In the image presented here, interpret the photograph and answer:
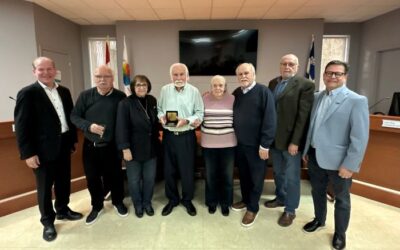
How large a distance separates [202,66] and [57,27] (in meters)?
3.02

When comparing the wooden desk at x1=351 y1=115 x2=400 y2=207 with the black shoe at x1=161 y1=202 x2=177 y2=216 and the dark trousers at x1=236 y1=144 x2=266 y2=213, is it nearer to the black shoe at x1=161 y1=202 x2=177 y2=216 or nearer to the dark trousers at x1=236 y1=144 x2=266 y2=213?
the dark trousers at x1=236 y1=144 x2=266 y2=213

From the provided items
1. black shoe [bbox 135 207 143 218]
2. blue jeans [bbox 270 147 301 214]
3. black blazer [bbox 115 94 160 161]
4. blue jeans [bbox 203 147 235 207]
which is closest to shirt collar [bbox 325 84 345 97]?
blue jeans [bbox 270 147 301 214]

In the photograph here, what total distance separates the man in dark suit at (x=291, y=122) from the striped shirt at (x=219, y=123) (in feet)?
1.38

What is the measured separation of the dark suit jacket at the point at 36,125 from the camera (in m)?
1.91

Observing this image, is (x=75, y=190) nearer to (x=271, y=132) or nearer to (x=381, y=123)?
(x=271, y=132)

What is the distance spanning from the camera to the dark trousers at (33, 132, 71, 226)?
2.05 m

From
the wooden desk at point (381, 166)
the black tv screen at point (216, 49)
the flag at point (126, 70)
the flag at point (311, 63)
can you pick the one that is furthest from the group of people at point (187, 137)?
the flag at point (311, 63)

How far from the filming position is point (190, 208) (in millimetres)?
2453

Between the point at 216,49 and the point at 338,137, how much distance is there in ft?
13.1

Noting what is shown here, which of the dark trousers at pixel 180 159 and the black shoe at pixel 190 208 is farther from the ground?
the dark trousers at pixel 180 159

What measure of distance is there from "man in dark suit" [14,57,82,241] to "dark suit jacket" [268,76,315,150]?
194 centimetres

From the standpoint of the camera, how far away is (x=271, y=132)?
2.06m

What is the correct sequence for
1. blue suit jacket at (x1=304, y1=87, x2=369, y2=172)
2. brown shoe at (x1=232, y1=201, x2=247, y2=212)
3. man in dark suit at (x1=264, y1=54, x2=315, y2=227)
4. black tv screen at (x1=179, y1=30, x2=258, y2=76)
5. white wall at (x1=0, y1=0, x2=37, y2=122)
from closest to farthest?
1. blue suit jacket at (x1=304, y1=87, x2=369, y2=172)
2. man in dark suit at (x1=264, y1=54, x2=315, y2=227)
3. brown shoe at (x1=232, y1=201, x2=247, y2=212)
4. white wall at (x1=0, y1=0, x2=37, y2=122)
5. black tv screen at (x1=179, y1=30, x2=258, y2=76)

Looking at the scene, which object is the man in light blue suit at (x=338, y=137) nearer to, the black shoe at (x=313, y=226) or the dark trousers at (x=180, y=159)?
the black shoe at (x=313, y=226)
